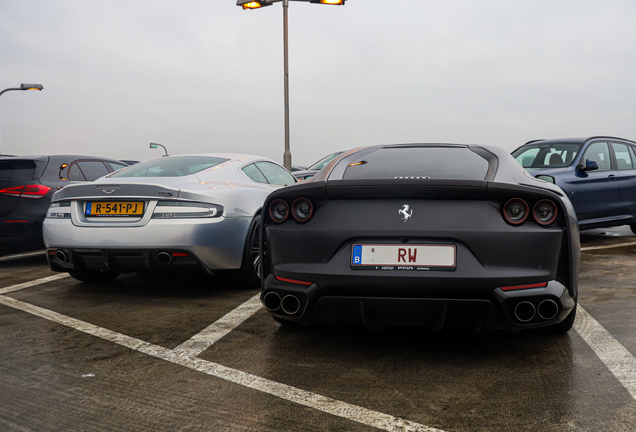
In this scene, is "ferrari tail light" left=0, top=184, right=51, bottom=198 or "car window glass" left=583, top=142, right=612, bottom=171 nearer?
"ferrari tail light" left=0, top=184, right=51, bottom=198

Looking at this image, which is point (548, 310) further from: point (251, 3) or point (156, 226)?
point (251, 3)

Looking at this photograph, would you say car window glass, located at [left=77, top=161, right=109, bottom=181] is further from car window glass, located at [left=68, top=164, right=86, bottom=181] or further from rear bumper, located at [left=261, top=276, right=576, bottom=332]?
rear bumper, located at [left=261, top=276, right=576, bottom=332]

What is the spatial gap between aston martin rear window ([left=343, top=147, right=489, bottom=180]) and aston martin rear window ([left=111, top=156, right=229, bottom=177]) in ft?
7.32

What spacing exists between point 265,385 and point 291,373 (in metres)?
0.23

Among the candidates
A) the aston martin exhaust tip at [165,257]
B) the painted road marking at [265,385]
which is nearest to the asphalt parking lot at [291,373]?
the painted road marking at [265,385]

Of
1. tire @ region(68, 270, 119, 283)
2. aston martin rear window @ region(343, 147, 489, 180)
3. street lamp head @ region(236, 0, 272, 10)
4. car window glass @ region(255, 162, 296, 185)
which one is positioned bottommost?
tire @ region(68, 270, 119, 283)

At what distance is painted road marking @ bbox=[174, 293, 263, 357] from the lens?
12.1 ft

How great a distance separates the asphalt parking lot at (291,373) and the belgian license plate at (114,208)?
2.60 feet

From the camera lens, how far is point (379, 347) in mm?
3660

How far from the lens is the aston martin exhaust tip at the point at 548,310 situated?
310cm

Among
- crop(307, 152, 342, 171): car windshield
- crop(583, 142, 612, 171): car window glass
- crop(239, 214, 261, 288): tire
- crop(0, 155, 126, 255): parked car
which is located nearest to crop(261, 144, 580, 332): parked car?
crop(239, 214, 261, 288): tire

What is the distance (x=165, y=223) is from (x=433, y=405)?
2.95 meters

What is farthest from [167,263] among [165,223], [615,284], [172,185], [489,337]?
[615,284]

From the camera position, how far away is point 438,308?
3.09 meters
